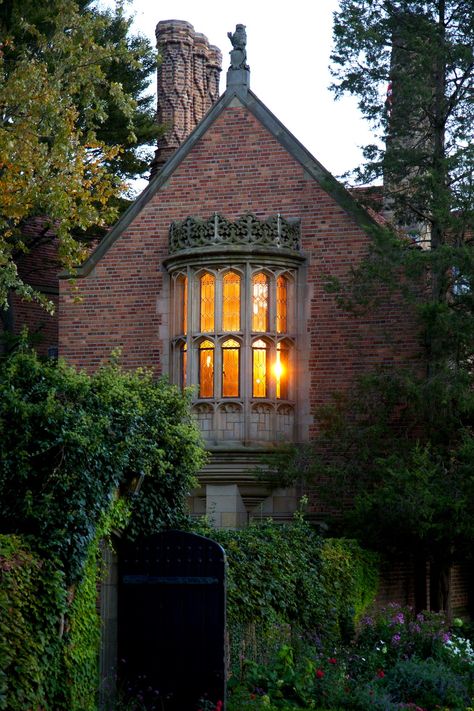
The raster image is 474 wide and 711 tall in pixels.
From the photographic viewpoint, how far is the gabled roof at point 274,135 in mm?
21000

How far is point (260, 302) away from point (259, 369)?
43.4 inches

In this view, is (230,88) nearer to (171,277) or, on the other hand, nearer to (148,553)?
(171,277)

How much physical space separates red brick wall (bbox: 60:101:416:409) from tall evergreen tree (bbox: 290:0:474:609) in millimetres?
622

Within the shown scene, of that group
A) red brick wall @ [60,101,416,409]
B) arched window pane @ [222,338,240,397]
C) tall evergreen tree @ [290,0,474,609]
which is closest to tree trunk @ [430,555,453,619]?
tall evergreen tree @ [290,0,474,609]

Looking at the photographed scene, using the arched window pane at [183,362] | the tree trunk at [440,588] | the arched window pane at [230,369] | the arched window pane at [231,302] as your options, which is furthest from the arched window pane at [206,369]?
the tree trunk at [440,588]

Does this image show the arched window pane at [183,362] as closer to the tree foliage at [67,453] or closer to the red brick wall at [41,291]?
the red brick wall at [41,291]

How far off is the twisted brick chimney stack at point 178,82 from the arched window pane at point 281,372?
9.77 m

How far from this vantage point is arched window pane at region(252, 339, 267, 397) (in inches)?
809

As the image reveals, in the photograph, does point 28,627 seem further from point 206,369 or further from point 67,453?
point 206,369

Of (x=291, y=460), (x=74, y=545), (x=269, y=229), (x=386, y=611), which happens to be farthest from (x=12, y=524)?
(x=269, y=229)

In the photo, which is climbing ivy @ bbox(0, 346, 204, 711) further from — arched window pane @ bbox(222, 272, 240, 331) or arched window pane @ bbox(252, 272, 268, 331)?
arched window pane @ bbox(252, 272, 268, 331)

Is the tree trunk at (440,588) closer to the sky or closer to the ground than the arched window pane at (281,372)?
closer to the ground

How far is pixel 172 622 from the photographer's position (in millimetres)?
11914

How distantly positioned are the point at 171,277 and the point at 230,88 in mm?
3455
